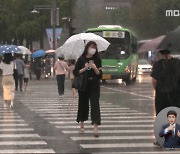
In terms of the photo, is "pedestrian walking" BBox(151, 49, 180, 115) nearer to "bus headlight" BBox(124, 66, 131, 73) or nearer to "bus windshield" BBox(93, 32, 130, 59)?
"bus windshield" BBox(93, 32, 130, 59)

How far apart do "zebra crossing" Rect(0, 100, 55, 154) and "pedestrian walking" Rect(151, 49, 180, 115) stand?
2.30m

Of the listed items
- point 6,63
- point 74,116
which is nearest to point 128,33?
point 6,63

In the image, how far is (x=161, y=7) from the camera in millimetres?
82375

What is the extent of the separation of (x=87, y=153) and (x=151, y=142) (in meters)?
1.82

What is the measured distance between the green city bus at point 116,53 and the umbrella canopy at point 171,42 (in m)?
24.0

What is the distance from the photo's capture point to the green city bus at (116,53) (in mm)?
36156

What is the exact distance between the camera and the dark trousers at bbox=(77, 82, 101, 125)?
1230 cm

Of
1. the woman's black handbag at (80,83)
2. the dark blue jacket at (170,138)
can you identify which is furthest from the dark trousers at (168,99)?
the woman's black handbag at (80,83)

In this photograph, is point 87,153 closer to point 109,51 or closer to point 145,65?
point 109,51

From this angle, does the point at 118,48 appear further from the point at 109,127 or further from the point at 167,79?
the point at 167,79

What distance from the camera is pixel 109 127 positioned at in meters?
14.2

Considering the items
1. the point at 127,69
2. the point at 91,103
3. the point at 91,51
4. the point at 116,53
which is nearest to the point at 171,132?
the point at 91,103

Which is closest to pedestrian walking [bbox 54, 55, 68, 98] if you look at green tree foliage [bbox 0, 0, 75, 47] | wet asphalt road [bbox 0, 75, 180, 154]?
wet asphalt road [bbox 0, 75, 180, 154]

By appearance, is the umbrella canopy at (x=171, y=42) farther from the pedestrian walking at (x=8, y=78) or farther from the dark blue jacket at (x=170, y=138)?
the pedestrian walking at (x=8, y=78)
